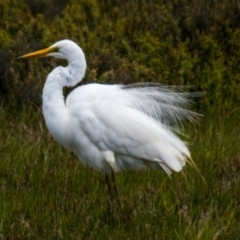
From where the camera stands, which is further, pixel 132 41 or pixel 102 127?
pixel 132 41

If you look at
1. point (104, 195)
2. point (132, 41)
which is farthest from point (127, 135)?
point (132, 41)

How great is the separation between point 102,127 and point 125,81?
7.33 ft

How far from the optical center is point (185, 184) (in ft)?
16.9

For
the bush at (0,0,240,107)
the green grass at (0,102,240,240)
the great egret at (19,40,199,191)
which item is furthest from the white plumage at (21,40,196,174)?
the bush at (0,0,240,107)

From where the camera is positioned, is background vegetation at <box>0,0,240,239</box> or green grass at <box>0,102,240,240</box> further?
background vegetation at <box>0,0,240,239</box>

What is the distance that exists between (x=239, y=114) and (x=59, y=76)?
7.28 feet

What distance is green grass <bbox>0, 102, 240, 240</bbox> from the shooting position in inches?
172

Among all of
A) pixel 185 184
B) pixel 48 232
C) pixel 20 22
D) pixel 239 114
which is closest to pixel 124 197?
pixel 185 184

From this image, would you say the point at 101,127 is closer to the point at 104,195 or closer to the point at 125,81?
the point at 104,195

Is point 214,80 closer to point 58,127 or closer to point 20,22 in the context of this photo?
point 20,22

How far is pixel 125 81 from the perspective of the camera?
716cm

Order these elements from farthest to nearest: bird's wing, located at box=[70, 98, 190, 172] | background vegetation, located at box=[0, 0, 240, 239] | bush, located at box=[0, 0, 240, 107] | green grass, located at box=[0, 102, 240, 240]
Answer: bush, located at box=[0, 0, 240, 107]
bird's wing, located at box=[70, 98, 190, 172]
background vegetation, located at box=[0, 0, 240, 239]
green grass, located at box=[0, 102, 240, 240]

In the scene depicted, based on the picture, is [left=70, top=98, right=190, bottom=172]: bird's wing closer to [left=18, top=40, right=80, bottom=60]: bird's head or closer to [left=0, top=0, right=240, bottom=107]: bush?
[left=18, top=40, right=80, bottom=60]: bird's head

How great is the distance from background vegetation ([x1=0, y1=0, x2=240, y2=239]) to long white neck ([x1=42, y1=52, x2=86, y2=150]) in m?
0.33
